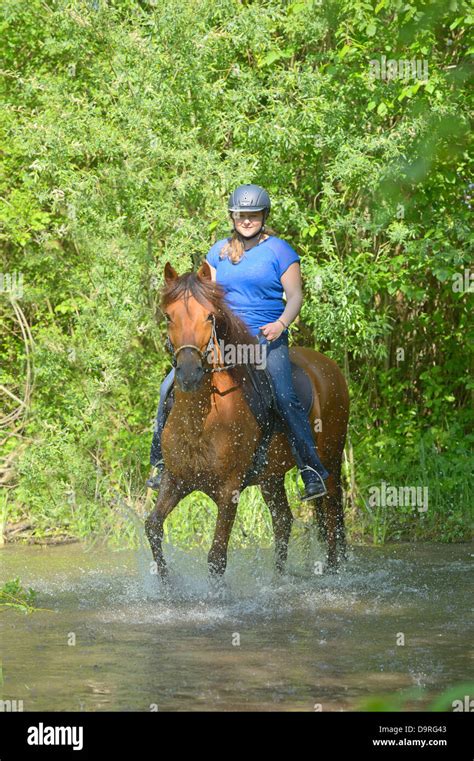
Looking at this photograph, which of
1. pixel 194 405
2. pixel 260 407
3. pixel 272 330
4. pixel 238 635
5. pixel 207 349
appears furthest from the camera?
pixel 260 407

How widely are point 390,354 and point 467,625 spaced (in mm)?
6053

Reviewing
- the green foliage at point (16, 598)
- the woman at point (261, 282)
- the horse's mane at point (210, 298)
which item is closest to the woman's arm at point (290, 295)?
the woman at point (261, 282)

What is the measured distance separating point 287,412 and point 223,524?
3.06 ft

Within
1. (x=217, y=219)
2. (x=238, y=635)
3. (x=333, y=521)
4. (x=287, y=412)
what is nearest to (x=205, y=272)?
(x=287, y=412)

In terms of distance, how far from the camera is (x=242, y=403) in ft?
28.1

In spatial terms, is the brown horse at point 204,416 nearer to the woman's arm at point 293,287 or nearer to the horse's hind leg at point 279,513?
the woman's arm at point 293,287

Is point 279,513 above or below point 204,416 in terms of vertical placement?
below

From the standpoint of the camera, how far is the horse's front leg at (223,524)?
8.43 metres

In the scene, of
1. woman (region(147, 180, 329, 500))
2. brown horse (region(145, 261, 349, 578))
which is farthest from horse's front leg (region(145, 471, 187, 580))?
woman (region(147, 180, 329, 500))

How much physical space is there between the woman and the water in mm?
1072

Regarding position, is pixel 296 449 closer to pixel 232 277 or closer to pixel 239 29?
pixel 232 277

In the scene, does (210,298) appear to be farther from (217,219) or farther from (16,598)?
(217,219)

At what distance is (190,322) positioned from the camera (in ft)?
26.5
